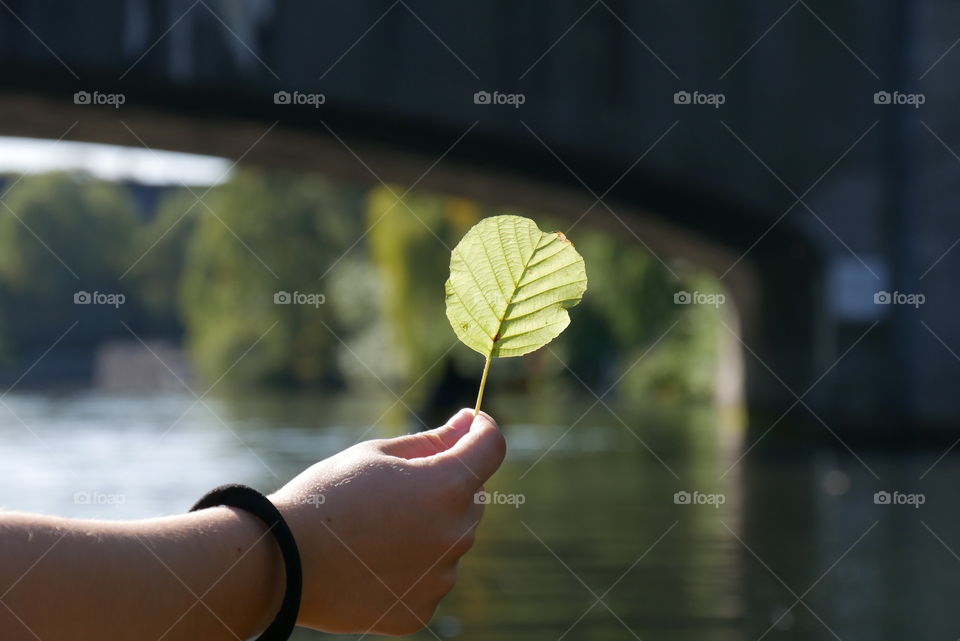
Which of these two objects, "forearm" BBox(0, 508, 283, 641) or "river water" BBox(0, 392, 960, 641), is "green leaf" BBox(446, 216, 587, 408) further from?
"river water" BBox(0, 392, 960, 641)

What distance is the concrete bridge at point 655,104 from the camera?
1359 centimetres

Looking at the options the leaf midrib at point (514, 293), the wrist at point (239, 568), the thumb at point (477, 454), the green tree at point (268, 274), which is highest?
the leaf midrib at point (514, 293)

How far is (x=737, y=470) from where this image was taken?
1173 centimetres


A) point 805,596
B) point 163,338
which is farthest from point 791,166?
point 163,338

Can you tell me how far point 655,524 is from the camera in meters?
7.82

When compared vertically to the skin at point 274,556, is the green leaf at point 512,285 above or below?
above

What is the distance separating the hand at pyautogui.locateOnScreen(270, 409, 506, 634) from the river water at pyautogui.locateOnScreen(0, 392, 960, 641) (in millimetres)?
2831

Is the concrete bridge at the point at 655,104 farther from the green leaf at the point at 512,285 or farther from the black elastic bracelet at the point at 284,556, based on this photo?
the black elastic bracelet at the point at 284,556

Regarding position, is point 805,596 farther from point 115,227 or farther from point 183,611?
point 115,227

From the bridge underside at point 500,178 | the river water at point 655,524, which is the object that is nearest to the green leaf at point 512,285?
the river water at point 655,524

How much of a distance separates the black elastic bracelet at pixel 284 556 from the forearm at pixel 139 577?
0.04 feet

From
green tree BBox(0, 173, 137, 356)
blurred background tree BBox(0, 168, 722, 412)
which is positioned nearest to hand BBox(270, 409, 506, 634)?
blurred background tree BBox(0, 168, 722, 412)

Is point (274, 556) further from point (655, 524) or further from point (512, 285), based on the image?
point (655, 524)

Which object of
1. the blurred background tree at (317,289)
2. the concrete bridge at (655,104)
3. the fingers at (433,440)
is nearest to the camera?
the fingers at (433,440)
